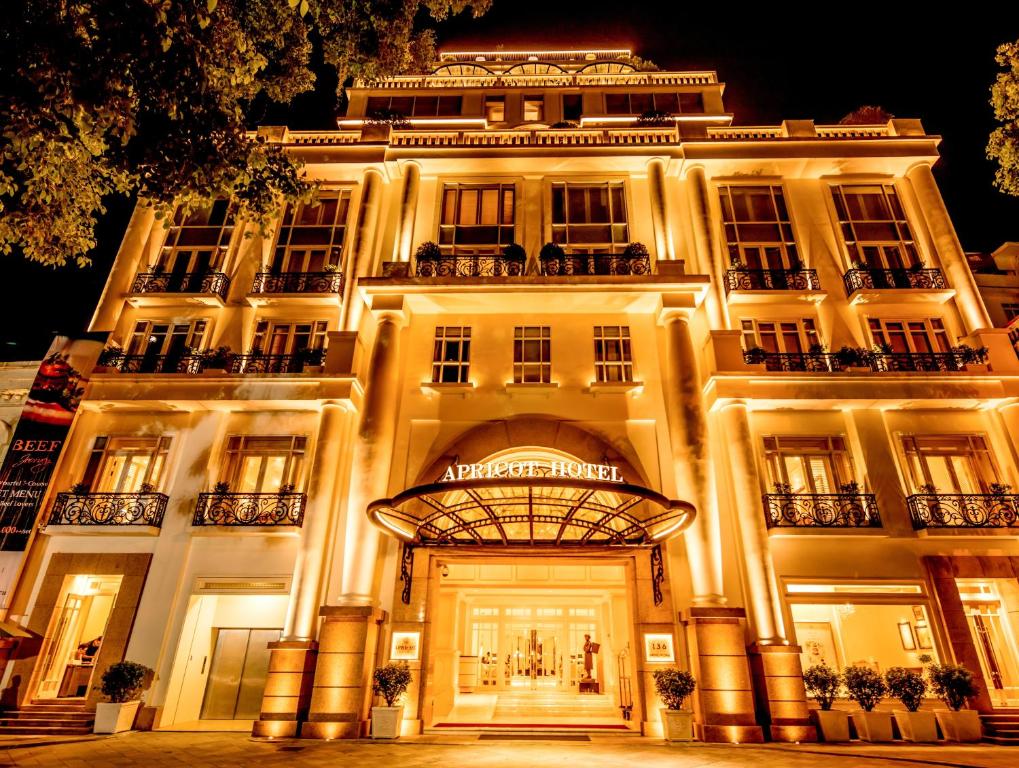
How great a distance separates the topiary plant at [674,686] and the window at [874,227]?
13.1 m

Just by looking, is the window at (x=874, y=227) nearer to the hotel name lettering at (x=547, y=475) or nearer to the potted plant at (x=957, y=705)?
the potted plant at (x=957, y=705)

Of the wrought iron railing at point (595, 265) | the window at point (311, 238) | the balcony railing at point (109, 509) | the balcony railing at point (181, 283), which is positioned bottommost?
the balcony railing at point (109, 509)

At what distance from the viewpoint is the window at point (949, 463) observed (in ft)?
47.6

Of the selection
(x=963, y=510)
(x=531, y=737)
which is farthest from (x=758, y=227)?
(x=531, y=737)

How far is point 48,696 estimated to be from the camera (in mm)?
13680

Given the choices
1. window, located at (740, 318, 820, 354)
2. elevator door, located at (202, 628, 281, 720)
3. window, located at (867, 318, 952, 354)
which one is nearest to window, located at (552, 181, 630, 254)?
window, located at (740, 318, 820, 354)

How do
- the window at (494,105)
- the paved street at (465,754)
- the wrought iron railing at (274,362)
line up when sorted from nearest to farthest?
1. the paved street at (465,754)
2. the wrought iron railing at (274,362)
3. the window at (494,105)

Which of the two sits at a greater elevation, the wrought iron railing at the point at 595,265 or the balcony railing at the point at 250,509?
the wrought iron railing at the point at 595,265

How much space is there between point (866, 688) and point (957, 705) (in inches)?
72.4

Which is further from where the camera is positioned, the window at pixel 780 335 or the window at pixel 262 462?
the window at pixel 780 335

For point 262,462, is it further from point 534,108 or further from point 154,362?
point 534,108

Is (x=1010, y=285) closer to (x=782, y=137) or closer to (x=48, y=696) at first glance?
(x=782, y=137)

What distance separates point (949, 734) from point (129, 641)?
18.5m

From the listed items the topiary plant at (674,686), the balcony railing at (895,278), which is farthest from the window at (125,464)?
the balcony railing at (895,278)
